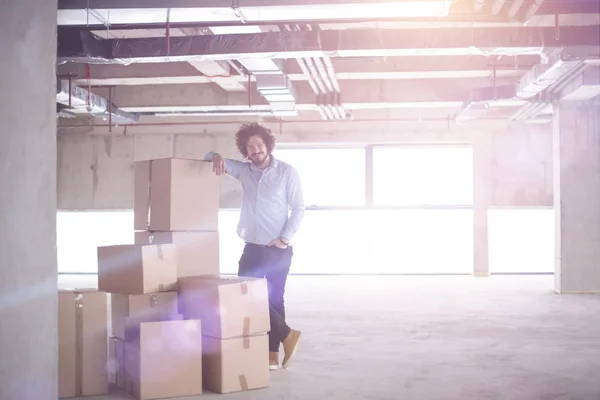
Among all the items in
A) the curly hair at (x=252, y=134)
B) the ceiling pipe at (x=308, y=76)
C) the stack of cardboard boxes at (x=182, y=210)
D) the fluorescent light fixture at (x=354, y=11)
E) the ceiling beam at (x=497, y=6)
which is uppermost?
the ceiling pipe at (x=308, y=76)

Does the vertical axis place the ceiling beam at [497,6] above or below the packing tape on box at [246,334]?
above

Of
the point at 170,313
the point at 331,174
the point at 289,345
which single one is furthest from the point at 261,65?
the point at 331,174

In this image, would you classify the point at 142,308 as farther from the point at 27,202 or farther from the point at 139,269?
the point at 27,202

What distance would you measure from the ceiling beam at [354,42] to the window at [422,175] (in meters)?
5.68

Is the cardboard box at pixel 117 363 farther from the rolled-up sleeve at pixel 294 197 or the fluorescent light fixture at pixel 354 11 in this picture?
the fluorescent light fixture at pixel 354 11

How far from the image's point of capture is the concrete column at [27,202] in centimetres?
221

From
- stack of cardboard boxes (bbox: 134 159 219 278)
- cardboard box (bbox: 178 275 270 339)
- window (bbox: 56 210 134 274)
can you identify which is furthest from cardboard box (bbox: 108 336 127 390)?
window (bbox: 56 210 134 274)

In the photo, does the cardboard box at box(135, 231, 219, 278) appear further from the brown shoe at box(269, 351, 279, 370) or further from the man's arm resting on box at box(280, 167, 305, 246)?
the brown shoe at box(269, 351, 279, 370)

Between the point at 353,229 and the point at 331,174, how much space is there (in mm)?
925

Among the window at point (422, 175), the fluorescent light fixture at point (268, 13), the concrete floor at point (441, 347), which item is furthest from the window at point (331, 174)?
the fluorescent light fixture at point (268, 13)

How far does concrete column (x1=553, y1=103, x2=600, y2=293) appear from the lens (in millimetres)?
8023

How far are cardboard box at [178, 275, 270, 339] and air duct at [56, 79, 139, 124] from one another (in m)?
3.85

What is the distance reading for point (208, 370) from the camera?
3.39 metres

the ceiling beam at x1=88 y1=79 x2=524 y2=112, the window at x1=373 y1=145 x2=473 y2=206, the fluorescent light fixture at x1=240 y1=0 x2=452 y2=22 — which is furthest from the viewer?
the window at x1=373 y1=145 x2=473 y2=206
